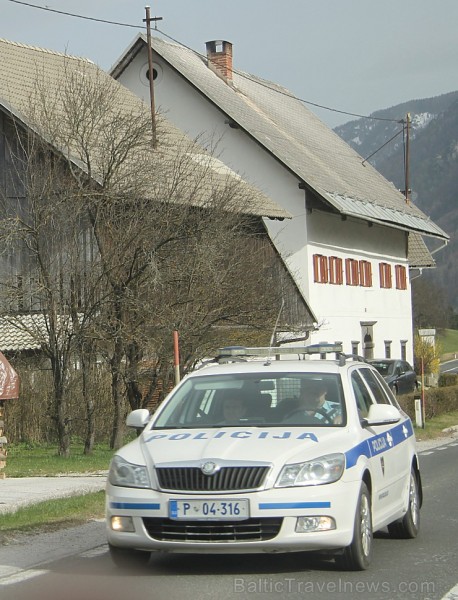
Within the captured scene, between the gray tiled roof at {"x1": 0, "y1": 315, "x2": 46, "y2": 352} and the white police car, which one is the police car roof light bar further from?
the gray tiled roof at {"x1": 0, "y1": 315, "x2": 46, "y2": 352}

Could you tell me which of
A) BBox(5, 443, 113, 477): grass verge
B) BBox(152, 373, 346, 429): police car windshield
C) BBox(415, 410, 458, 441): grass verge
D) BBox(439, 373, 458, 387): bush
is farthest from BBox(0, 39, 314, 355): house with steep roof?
BBox(152, 373, 346, 429): police car windshield

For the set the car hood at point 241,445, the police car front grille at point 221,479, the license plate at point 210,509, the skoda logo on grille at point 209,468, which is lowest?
the license plate at point 210,509

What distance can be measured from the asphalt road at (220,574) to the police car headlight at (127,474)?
2.15ft

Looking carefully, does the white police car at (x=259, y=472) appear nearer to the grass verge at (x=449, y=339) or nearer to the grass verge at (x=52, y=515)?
the grass verge at (x=52, y=515)

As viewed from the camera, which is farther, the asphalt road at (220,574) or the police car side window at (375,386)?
the police car side window at (375,386)

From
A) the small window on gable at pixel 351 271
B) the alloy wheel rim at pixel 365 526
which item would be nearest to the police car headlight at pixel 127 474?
the alloy wheel rim at pixel 365 526

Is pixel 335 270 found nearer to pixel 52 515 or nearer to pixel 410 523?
pixel 52 515

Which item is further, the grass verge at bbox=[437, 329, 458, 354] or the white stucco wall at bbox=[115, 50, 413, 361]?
the grass verge at bbox=[437, 329, 458, 354]

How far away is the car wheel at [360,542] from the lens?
8.57 m

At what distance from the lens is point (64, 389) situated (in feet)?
77.7

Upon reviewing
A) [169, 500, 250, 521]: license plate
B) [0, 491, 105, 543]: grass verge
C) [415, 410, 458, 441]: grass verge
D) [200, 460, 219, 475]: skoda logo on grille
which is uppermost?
[200, 460, 219, 475]: skoda logo on grille

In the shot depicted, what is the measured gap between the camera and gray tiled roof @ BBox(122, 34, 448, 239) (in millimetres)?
42219

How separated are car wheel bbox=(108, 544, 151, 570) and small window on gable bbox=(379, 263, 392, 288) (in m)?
41.4

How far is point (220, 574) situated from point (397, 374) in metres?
29.3
